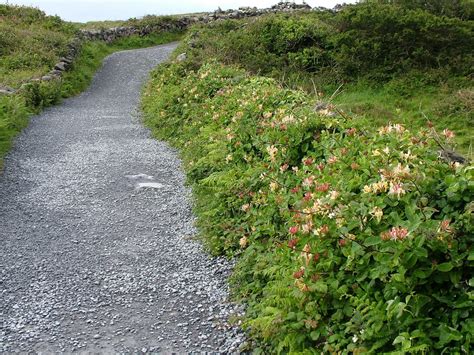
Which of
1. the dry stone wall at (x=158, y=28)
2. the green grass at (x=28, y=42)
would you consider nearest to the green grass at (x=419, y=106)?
the green grass at (x=28, y=42)

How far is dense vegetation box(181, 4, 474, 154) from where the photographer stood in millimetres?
15945

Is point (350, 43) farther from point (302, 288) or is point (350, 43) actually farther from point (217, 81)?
point (302, 288)

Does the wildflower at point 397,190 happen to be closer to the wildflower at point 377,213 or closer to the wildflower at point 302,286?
the wildflower at point 377,213

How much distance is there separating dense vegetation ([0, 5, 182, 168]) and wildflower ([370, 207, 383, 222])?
8.28 metres

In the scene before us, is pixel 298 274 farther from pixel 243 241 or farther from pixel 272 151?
pixel 272 151

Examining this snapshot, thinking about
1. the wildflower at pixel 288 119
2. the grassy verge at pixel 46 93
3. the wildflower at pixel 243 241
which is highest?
the wildflower at pixel 288 119

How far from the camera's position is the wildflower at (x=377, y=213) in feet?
11.6

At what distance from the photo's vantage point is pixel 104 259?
595 cm

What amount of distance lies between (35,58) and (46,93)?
3881 millimetres

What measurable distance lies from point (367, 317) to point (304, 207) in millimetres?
1193

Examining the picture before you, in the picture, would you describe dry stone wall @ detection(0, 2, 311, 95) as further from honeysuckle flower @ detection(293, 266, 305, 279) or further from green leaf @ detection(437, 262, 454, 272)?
green leaf @ detection(437, 262, 454, 272)

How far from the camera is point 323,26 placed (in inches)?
754

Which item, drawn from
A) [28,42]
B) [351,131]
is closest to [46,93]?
[28,42]

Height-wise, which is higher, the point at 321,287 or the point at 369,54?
the point at 369,54
